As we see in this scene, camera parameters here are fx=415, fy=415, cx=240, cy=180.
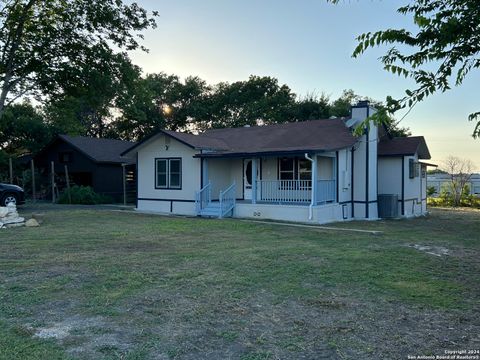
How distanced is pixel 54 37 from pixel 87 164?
10056 millimetres

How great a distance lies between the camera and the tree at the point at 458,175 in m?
25.7

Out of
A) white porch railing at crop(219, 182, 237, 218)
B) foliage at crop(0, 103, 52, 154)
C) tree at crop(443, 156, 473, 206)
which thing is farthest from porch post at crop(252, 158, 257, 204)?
foliage at crop(0, 103, 52, 154)

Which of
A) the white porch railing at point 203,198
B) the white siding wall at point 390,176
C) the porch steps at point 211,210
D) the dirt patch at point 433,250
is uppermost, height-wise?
the white siding wall at point 390,176

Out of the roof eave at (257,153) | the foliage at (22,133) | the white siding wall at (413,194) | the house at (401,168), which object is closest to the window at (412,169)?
the house at (401,168)

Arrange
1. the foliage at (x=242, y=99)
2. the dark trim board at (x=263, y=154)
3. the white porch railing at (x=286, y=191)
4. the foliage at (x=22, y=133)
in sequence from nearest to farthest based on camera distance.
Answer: the dark trim board at (x=263, y=154) < the white porch railing at (x=286, y=191) < the foliage at (x=22, y=133) < the foliage at (x=242, y=99)

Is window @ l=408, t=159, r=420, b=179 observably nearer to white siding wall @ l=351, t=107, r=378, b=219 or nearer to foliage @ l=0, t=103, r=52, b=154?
white siding wall @ l=351, t=107, r=378, b=219

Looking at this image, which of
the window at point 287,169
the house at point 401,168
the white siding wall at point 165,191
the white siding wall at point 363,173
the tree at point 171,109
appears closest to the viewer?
the white siding wall at point 363,173

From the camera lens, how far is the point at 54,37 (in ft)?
57.7

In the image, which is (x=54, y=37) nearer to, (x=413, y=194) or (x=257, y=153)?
(x=257, y=153)

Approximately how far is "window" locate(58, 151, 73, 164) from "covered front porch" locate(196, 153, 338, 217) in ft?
43.5

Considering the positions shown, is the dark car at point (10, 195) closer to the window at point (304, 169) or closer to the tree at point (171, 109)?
the window at point (304, 169)

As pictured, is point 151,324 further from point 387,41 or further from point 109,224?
point 109,224

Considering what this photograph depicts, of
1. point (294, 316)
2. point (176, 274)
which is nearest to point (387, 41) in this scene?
point (294, 316)

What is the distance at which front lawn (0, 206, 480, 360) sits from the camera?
13.3 feet
